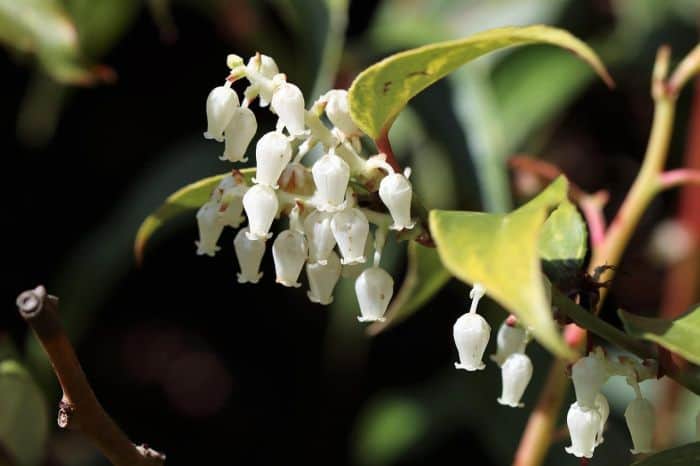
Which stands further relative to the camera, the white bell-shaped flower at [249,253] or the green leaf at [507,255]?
the white bell-shaped flower at [249,253]

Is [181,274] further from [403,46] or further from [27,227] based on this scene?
[403,46]

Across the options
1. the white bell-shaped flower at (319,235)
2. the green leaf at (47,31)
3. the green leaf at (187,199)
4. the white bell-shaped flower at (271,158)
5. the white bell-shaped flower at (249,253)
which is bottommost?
the white bell-shaped flower at (249,253)

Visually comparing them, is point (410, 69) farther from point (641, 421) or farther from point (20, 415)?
point (20, 415)

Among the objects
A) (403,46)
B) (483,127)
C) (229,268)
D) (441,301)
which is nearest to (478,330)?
(483,127)

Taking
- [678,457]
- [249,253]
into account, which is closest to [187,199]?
[249,253]

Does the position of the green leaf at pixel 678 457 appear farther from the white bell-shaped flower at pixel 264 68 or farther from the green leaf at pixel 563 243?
the white bell-shaped flower at pixel 264 68

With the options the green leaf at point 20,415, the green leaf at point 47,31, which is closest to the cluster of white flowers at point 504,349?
the green leaf at point 20,415

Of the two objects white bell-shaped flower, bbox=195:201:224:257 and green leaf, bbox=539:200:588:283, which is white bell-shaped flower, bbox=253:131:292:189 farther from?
green leaf, bbox=539:200:588:283
